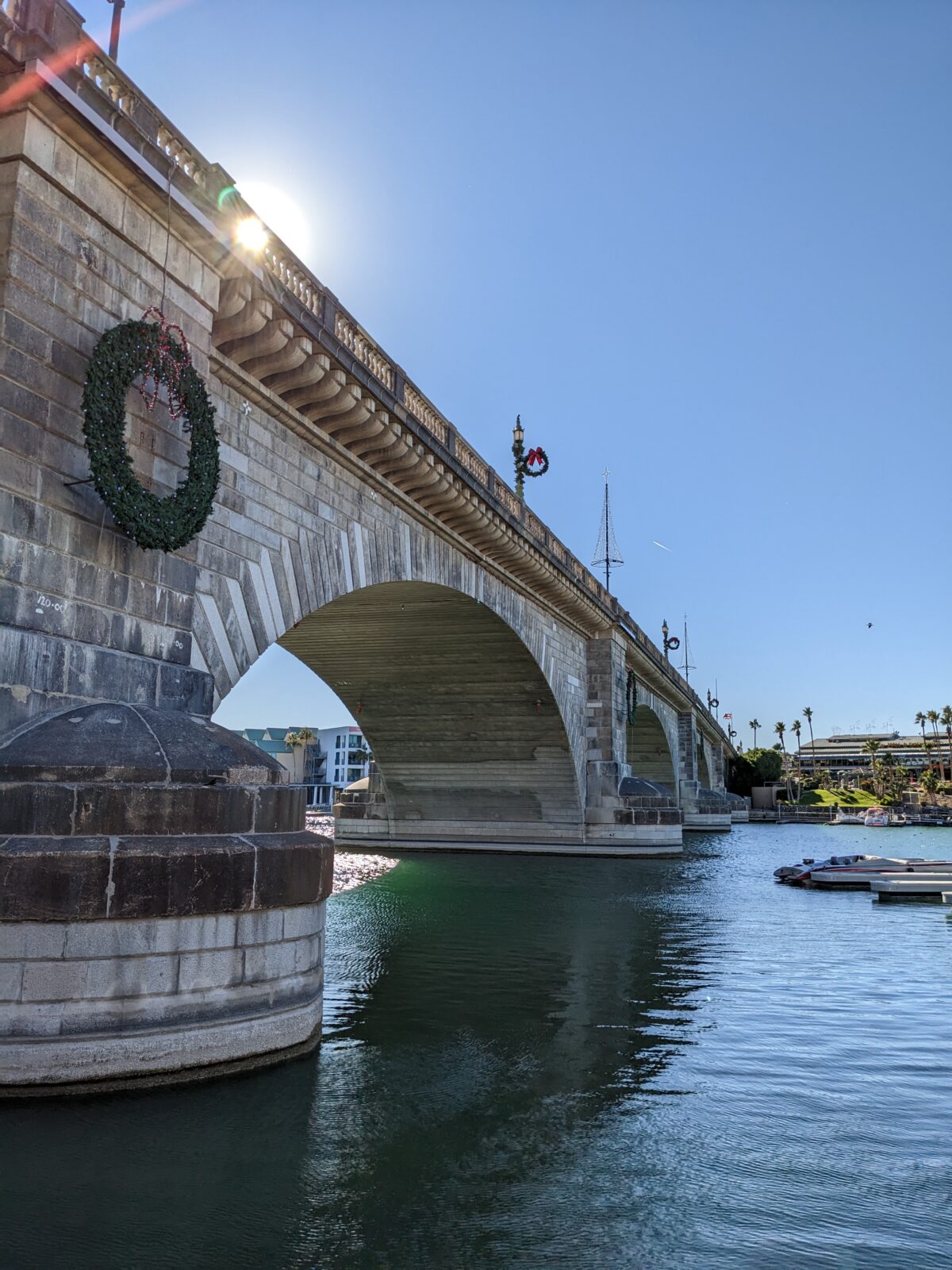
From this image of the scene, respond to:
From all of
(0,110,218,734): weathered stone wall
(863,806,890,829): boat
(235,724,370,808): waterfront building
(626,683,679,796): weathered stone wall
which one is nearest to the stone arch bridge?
(0,110,218,734): weathered stone wall

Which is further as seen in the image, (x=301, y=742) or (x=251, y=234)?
(x=301, y=742)

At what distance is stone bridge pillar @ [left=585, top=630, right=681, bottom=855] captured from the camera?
37.9 metres

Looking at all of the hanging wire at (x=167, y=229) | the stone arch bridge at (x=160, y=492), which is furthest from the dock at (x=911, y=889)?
the hanging wire at (x=167, y=229)

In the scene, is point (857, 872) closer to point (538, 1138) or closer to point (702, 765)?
point (538, 1138)

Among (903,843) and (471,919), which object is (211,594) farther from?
(903,843)

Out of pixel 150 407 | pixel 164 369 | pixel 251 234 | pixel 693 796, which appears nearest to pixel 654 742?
pixel 693 796

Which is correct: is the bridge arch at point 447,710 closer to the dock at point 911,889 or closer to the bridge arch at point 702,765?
the dock at point 911,889

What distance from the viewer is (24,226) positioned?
948 cm

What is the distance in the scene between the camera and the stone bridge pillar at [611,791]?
37.9 metres

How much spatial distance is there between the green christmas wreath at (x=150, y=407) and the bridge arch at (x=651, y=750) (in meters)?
47.2

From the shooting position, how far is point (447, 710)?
35125mm

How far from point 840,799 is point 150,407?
134 metres

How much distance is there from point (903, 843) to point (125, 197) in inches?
2269

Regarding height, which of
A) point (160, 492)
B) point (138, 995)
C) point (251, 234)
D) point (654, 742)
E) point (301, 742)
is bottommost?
point (138, 995)
